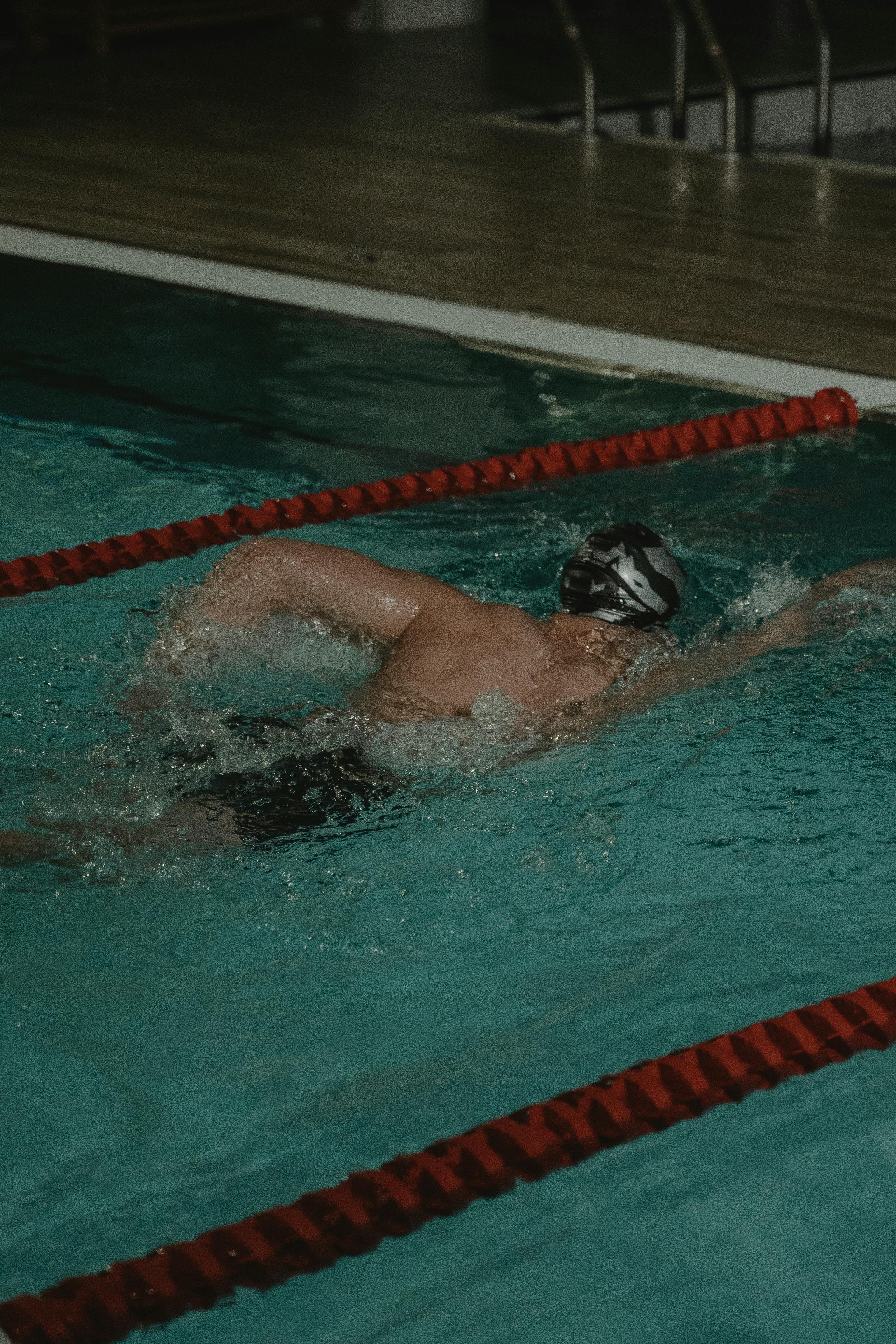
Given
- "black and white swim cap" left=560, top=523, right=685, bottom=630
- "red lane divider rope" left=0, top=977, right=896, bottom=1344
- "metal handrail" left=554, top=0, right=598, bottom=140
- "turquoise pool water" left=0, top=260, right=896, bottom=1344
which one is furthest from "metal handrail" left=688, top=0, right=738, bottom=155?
"red lane divider rope" left=0, top=977, right=896, bottom=1344

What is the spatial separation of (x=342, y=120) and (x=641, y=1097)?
29.8 feet

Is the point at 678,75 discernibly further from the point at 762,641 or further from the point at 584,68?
the point at 762,641

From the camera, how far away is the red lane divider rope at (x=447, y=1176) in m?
2.19

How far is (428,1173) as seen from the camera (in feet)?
7.90

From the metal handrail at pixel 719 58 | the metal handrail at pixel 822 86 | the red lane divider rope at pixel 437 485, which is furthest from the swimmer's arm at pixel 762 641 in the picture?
the metal handrail at pixel 822 86

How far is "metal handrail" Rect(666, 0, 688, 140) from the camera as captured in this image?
912 cm

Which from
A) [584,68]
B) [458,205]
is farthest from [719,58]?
[458,205]

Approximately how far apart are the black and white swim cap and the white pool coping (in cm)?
224

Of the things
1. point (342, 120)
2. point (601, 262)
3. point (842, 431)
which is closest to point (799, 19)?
point (342, 120)

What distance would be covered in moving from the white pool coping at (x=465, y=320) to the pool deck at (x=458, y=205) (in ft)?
0.28

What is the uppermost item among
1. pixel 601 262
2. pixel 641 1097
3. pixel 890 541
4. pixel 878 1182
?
pixel 601 262

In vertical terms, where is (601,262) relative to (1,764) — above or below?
above

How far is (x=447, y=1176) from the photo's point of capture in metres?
2.41

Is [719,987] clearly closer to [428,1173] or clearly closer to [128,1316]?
[428,1173]
